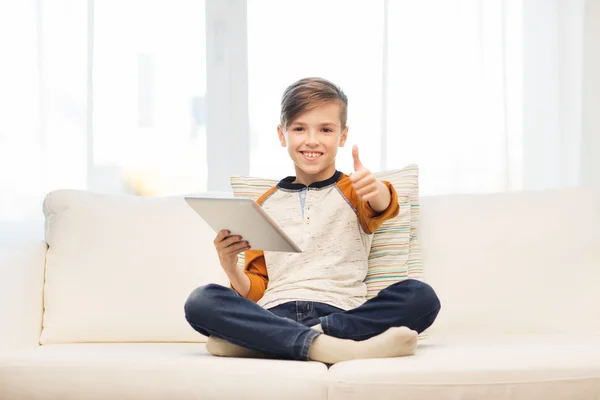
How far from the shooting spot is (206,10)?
2.97 metres

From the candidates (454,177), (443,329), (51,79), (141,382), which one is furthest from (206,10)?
(141,382)

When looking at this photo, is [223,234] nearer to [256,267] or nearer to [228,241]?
[228,241]

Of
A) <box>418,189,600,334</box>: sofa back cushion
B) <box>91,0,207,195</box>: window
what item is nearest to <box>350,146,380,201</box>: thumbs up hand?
<box>418,189,600,334</box>: sofa back cushion

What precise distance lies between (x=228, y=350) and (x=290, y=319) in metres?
0.14

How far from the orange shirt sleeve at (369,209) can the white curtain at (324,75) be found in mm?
899

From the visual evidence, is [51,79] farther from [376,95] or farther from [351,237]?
[351,237]

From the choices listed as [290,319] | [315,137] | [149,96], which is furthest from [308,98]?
[149,96]

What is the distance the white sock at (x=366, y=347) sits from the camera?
1491 millimetres

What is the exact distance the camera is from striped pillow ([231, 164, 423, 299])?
1924 mm

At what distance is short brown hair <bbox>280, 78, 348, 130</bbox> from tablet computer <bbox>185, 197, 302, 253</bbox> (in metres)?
0.40

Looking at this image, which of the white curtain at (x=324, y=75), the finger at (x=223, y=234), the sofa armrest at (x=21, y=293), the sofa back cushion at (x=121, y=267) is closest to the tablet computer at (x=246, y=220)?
the finger at (x=223, y=234)

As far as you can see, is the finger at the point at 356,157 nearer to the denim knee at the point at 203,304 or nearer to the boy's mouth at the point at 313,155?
the boy's mouth at the point at 313,155

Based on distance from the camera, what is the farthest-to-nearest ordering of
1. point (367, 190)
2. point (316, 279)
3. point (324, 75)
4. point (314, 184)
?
point (324, 75)
point (314, 184)
point (316, 279)
point (367, 190)

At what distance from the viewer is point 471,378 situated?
1388 millimetres
